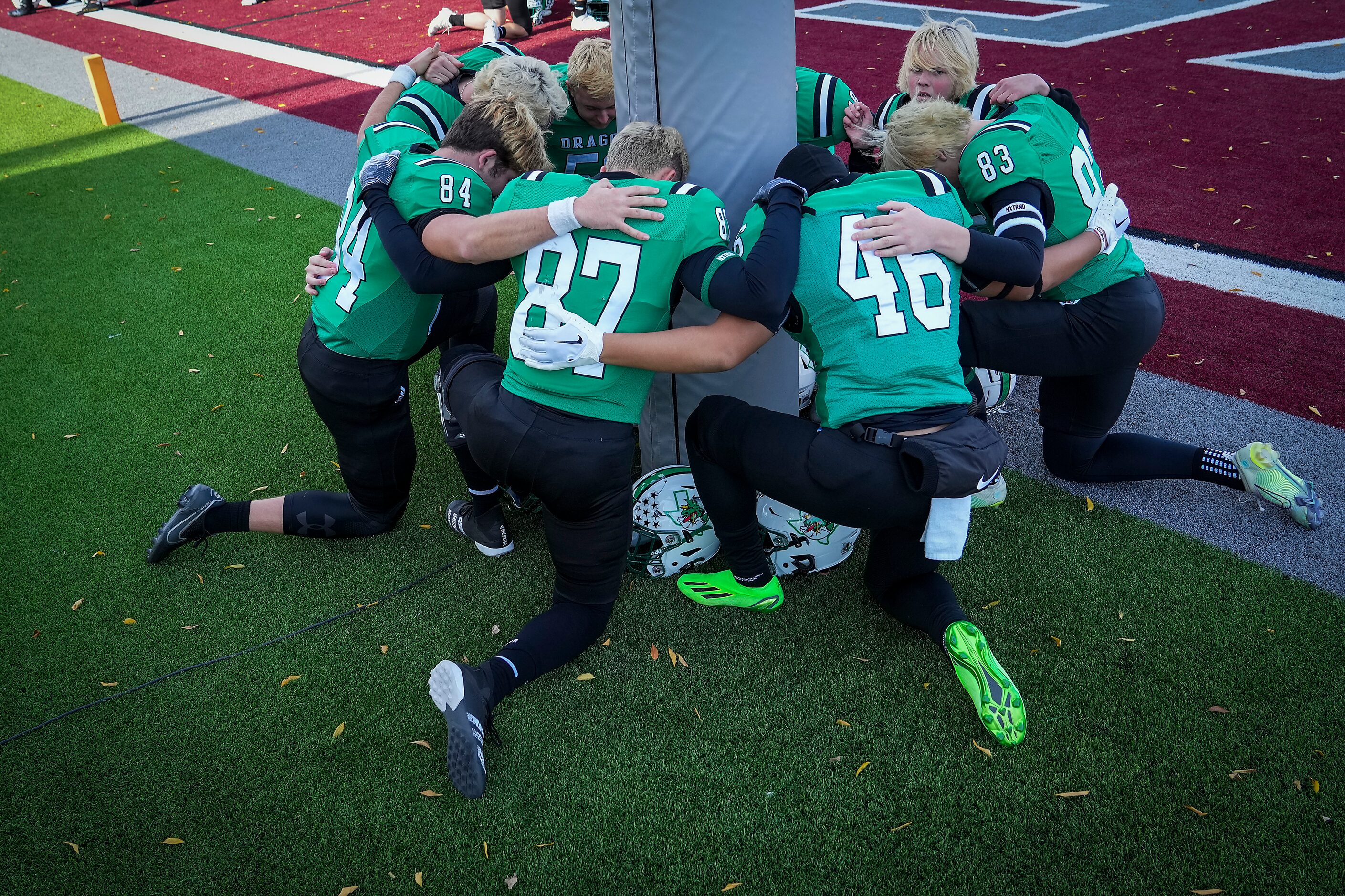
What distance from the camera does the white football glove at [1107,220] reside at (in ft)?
10.7

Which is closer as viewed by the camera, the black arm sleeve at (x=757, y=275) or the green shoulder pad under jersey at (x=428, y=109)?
the black arm sleeve at (x=757, y=275)

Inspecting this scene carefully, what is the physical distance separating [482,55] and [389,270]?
1.66 m

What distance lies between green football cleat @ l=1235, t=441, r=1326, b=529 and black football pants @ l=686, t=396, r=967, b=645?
4.21ft

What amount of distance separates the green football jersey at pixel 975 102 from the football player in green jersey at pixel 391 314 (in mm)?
1580

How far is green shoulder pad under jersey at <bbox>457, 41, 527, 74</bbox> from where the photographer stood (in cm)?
406

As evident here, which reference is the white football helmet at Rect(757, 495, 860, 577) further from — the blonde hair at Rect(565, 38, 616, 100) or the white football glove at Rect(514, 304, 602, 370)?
the blonde hair at Rect(565, 38, 616, 100)

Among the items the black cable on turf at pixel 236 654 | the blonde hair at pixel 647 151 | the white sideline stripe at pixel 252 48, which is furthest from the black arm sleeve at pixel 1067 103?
the white sideline stripe at pixel 252 48

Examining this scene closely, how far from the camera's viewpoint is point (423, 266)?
2.79 meters

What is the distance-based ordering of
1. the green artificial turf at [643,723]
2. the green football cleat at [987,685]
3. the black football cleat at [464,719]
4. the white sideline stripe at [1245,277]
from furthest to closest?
the white sideline stripe at [1245,277]
the green football cleat at [987,685]
the black football cleat at [464,719]
the green artificial turf at [643,723]

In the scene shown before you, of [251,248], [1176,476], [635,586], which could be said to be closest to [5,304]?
[251,248]

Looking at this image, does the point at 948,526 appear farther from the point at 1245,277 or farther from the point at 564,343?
the point at 1245,277

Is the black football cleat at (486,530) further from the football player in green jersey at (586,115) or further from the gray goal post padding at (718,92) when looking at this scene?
the football player in green jersey at (586,115)

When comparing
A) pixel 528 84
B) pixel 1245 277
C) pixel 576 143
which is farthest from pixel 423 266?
pixel 1245 277

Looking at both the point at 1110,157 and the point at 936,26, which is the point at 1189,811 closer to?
the point at 936,26
